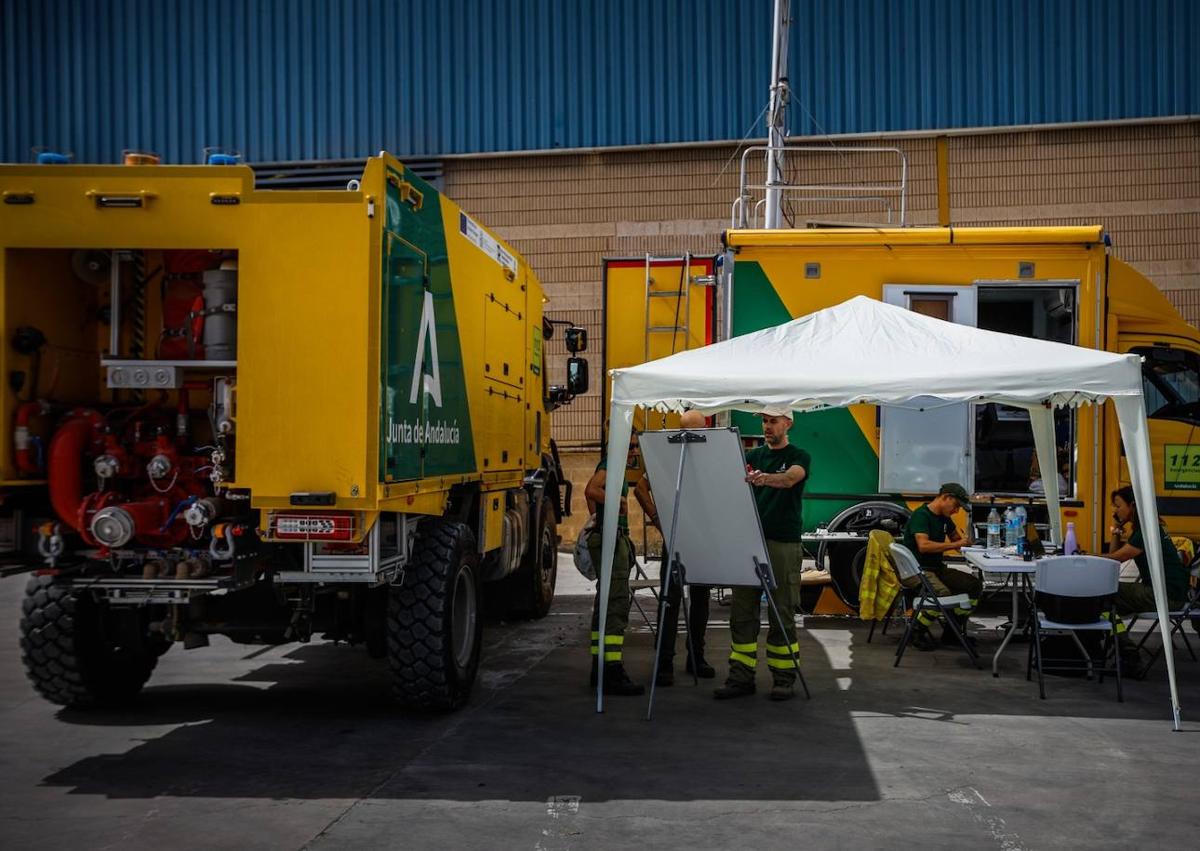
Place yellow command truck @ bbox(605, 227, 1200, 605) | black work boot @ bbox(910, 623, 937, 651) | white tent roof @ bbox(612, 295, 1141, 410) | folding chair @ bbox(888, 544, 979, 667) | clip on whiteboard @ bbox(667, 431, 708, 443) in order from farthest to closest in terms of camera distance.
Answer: yellow command truck @ bbox(605, 227, 1200, 605), black work boot @ bbox(910, 623, 937, 651), folding chair @ bbox(888, 544, 979, 667), clip on whiteboard @ bbox(667, 431, 708, 443), white tent roof @ bbox(612, 295, 1141, 410)

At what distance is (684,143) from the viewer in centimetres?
1719

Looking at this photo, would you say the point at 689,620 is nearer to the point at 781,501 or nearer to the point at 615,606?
the point at 615,606

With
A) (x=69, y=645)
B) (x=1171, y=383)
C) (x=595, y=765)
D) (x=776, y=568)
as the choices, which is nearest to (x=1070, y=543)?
(x=1171, y=383)

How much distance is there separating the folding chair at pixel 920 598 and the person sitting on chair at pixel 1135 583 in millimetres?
1086

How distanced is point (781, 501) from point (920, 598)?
6.32 feet

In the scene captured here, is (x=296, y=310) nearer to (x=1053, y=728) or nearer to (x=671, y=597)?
(x=671, y=597)

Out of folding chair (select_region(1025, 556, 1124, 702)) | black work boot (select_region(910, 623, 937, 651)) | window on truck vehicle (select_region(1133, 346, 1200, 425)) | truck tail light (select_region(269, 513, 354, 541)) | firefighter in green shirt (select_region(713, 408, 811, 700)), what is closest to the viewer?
truck tail light (select_region(269, 513, 354, 541))

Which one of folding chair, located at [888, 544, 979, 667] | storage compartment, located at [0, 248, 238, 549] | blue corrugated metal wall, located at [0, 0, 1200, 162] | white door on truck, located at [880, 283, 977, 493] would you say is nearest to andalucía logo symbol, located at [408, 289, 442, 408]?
storage compartment, located at [0, 248, 238, 549]

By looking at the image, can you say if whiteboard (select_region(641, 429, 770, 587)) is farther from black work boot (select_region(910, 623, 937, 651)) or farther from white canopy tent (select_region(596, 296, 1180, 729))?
black work boot (select_region(910, 623, 937, 651))

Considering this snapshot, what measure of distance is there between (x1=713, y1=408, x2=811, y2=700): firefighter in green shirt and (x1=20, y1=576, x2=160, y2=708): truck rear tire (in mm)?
3718

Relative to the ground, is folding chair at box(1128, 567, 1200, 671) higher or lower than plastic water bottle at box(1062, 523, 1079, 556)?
lower

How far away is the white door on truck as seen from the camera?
11.0 metres

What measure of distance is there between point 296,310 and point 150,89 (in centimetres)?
1408

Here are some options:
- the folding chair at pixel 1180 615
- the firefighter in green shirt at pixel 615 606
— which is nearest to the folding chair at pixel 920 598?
the folding chair at pixel 1180 615
